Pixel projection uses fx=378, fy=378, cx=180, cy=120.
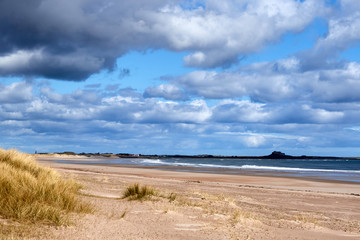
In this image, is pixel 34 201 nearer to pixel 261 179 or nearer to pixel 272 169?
pixel 261 179

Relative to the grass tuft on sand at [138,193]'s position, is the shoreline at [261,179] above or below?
below

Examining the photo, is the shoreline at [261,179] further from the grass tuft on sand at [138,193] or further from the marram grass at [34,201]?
the marram grass at [34,201]

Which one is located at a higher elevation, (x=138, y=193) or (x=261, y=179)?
(x=138, y=193)

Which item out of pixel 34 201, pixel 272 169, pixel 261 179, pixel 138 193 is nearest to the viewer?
pixel 34 201

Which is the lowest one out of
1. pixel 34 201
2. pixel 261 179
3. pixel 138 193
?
pixel 261 179

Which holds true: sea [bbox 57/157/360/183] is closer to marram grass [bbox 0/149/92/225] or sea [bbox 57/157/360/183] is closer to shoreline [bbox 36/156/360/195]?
shoreline [bbox 36/156/360/195]

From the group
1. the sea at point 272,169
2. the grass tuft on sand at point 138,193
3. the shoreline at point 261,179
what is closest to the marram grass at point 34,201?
the grass tuft on sand at point 138,193

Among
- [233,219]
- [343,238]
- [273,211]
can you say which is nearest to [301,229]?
[343,238]

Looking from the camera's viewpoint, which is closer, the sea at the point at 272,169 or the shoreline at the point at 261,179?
the shoreline at the point at 261,179

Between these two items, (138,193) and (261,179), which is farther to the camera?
(261,179)

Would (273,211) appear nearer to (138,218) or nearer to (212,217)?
(212,217)

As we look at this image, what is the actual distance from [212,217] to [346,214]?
19.0ft

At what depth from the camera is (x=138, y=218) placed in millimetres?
9328

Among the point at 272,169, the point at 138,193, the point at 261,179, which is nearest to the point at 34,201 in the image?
the point at 138,193
